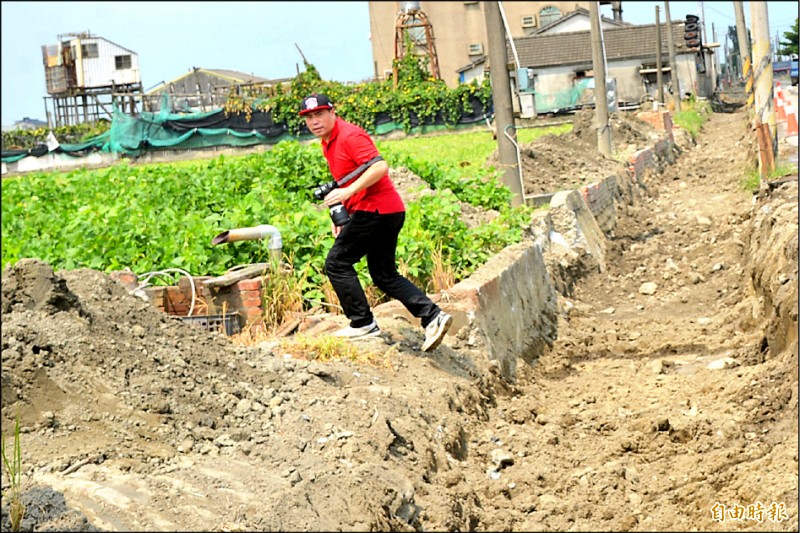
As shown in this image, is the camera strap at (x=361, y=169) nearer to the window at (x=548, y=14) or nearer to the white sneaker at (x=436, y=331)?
the white sneaker at (x=436, y=331)

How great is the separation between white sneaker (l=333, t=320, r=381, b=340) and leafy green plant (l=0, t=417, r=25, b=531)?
10.1 feet

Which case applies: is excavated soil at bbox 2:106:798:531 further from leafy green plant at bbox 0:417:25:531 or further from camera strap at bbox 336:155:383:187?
camera strap at bbox 336:155:383:187

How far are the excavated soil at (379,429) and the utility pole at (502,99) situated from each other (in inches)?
178

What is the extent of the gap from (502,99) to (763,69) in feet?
21.8

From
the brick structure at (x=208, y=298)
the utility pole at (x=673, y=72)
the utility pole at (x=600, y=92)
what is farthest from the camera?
the utility pole at (x=673, y=72)

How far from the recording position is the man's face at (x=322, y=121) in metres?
7.05

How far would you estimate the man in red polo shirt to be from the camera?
7055 millimetres

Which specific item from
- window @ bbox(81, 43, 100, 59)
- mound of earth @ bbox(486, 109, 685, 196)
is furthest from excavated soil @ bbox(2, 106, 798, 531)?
window @ bbox(81, 43, 100, 59)

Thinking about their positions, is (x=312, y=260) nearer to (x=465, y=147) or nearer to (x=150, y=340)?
(x=150, y=340)

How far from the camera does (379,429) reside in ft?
18.5

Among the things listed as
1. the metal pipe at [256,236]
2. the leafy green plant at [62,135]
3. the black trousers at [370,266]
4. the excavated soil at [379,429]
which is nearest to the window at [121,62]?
the leafy green plant at [62,135]

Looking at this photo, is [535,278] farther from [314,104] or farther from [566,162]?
[566,162]

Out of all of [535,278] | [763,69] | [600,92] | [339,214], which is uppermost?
[600,92]

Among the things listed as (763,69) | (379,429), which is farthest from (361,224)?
(763,69)
